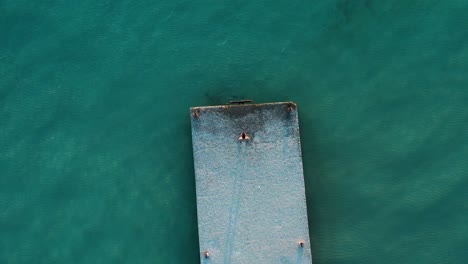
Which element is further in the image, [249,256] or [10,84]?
[10,84]

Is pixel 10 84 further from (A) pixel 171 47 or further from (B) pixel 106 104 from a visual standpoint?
(A) pixel 171 47

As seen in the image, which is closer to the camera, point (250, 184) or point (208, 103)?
point (250, 184)

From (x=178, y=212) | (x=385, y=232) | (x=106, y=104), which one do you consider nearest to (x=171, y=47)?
(x=106, y=104)

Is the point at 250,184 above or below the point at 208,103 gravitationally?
below

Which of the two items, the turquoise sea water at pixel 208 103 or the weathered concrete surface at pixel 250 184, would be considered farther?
the turquoise sea water at pixel 208 103

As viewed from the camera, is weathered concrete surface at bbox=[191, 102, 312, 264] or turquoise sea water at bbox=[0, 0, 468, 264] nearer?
weathered concrete surface at bbox=[191, 102, 312, 264]
